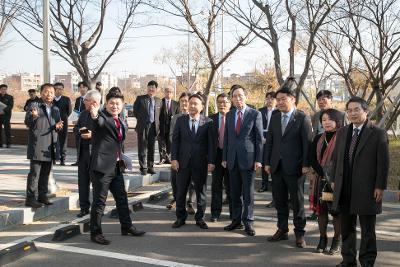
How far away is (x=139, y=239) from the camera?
219 inches

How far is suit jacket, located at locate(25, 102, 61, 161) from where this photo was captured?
243 inches

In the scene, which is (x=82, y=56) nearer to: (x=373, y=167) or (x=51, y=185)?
(x=51, y=185)

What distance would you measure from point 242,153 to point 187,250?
1.49 meters

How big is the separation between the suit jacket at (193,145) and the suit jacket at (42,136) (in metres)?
1.75

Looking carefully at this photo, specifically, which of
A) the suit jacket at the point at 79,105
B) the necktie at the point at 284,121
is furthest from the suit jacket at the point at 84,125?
the suit jacket at the point at 79,105

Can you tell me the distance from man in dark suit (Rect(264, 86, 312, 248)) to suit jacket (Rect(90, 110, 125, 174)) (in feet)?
6.48

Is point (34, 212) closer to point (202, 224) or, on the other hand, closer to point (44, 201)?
point (44, 201)

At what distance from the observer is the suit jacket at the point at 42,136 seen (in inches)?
243

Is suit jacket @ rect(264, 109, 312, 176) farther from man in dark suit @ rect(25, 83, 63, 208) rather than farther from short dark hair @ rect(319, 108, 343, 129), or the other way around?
man in dark suit @ rect(25, 83, 63, 208)

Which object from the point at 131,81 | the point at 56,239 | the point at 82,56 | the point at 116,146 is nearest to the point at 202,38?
the point at 82,56

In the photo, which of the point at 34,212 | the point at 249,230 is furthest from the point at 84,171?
the point at 249,230

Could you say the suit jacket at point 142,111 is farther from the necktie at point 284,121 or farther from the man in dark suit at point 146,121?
the necktie at point 284,121

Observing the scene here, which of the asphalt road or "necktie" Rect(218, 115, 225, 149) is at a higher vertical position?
"necktie" Rect(218, 115, 225, 149)

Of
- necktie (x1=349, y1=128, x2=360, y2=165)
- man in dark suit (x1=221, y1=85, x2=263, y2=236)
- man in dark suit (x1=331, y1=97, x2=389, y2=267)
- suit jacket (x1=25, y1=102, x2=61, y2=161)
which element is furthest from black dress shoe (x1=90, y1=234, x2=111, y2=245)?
necktie (x1=349, y1=128, x2=360, y2=165)
